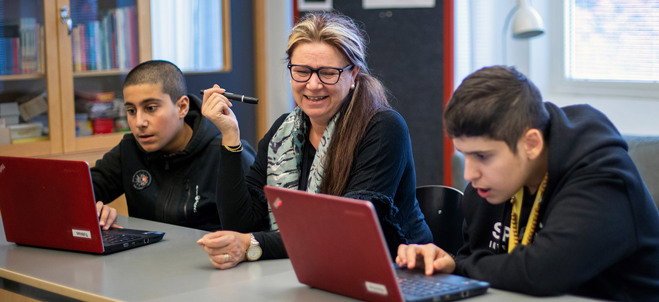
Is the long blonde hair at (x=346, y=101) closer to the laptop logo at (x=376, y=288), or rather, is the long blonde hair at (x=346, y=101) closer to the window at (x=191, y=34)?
the laptop logo at (x=376, y=288)

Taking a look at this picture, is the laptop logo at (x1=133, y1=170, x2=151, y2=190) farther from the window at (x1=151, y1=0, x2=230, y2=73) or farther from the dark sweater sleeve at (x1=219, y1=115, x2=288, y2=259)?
the window at (x1=151, y1=0, x2=230, y2=73)

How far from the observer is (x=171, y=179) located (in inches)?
92.0

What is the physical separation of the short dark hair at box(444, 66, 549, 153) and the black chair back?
703 mm

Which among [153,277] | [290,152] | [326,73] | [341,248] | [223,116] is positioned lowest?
[153,277]

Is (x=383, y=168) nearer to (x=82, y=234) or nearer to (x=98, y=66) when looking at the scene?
(x=82, y=234)

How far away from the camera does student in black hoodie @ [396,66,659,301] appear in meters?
1.30

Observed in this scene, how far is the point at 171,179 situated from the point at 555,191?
→ 4.37 feet

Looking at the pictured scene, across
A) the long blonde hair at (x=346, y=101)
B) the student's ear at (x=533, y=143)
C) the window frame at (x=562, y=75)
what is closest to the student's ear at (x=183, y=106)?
the long blonde hair at (x=346, y=101)

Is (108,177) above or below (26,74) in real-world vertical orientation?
below

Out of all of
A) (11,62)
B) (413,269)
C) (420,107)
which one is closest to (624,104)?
(420,107)

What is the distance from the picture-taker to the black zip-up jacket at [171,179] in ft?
7.56

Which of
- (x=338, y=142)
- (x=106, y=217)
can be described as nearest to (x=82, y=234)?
(x=106, y=217)

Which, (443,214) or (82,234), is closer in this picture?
(82,234)

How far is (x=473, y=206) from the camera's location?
1674mm
